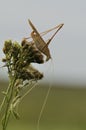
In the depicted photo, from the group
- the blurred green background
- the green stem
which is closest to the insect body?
the green stem

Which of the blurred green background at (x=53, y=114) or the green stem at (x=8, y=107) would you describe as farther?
the blurred green background at (x=53, y=114)

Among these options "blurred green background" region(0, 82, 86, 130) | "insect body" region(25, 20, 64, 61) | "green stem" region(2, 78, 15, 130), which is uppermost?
"insect body" region(25, 20, 64, 61)

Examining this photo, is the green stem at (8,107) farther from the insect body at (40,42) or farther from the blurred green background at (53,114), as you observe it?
the blurred green background at (53,114)

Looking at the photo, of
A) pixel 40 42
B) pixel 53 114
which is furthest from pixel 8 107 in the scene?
pixel 53 114

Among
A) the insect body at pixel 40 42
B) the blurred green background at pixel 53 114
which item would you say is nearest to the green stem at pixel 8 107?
the insect body at pixel 40 42

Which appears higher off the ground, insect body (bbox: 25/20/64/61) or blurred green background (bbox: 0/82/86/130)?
insect body (bbox: 25/20/64/61)

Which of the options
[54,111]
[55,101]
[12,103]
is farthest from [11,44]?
[55,101]

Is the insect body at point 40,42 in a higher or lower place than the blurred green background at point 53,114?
higher

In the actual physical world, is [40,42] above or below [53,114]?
above

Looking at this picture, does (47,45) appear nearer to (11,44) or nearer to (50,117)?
(11,44)

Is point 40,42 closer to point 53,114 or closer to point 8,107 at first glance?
point 8,107

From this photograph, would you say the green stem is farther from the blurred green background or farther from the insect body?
the blurred green background
